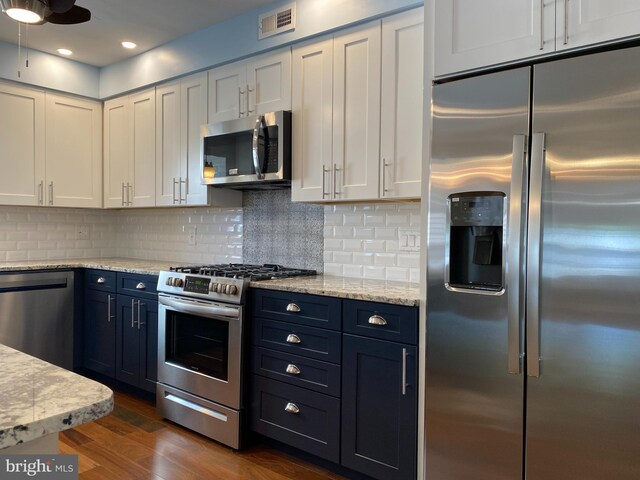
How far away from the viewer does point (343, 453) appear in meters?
2.38

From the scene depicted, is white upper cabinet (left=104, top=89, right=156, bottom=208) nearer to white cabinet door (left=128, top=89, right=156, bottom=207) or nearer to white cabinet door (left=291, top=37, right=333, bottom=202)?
white cabinet door (left=128, top=89, right=156, bottom=207)

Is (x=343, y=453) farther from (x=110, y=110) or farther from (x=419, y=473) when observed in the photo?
(x=110, y=110)

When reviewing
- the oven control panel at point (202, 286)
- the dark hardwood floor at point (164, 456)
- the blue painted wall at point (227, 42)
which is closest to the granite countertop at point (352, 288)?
the oven control panel at point (202, 286)

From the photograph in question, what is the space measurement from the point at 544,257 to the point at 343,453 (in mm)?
1341

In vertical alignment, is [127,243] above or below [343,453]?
above

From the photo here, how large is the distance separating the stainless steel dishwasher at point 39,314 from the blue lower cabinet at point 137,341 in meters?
0.53

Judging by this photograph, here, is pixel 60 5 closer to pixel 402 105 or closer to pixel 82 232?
pixel 402 105

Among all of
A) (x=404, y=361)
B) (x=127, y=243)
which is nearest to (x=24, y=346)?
(x=127, y=243)

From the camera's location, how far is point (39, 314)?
12.1 feet

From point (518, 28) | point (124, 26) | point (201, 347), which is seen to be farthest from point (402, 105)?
point (124, 26)

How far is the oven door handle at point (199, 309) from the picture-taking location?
274cm

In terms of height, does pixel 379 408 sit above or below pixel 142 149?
below

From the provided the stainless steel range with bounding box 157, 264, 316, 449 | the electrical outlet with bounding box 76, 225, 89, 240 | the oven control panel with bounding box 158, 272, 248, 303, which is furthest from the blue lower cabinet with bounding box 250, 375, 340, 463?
the electrical outlet with bounding box 76, 225, 89, 240

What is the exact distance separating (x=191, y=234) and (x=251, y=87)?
1477 millimetres
